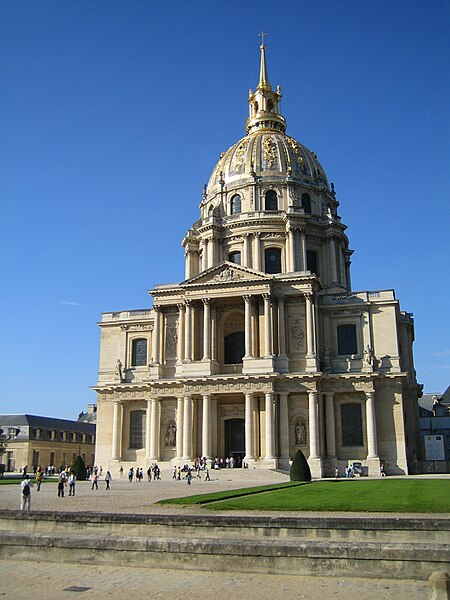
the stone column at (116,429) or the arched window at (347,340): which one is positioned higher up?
the arched window at (347,340)

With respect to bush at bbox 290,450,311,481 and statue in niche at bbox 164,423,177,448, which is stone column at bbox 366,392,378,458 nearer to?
bush at bbox 290,450,311,481

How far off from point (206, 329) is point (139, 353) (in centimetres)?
903

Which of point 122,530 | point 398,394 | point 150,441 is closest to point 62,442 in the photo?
point 150,441

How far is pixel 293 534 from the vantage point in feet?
49.4

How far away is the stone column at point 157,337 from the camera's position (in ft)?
195

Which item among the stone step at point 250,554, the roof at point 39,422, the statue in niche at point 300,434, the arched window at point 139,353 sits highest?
the arched window at point 139,353

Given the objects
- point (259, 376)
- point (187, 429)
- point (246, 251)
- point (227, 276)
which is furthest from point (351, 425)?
point (246, 251)

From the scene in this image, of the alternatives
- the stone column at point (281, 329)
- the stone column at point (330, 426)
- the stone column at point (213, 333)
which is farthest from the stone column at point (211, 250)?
the stone column at point (330, 426)

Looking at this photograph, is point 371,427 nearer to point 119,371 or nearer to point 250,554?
point 119,371

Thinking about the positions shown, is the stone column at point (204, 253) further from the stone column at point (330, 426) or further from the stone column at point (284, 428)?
the stone column at point (330, 426)

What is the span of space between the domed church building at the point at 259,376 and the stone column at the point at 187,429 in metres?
0.08

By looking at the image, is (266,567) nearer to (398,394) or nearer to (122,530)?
(122,530)

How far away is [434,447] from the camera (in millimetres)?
62375

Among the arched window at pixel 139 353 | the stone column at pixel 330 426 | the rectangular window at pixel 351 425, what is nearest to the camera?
the stone column at pixel 330 426
